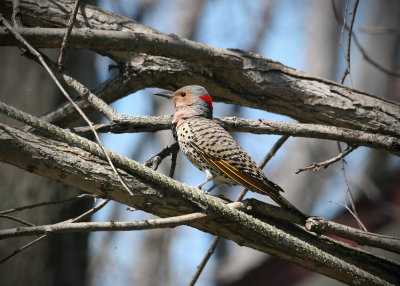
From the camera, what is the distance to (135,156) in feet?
38.1

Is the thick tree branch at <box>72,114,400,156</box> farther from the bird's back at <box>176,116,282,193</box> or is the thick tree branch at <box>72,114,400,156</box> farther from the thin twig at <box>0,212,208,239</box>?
the thin twig at <box>0,212,208,239</box>

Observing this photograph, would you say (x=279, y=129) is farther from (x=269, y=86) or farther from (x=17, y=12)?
(x=17, y=12)

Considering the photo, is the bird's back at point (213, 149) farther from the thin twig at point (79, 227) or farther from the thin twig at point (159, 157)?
the thin twig at point (79, 227)

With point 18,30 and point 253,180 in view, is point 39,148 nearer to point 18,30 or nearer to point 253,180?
point 18,30

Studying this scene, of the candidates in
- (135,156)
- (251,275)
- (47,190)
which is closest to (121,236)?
(135,156)

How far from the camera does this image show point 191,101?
4.79m

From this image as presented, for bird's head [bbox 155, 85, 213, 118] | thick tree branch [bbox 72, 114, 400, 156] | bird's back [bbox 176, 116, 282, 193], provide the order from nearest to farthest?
thick tree branch [bbox 72, 114, 400, 156] → bird's back [bbox 176, 116, 282, 193] → bird's head [bbox 155, 85, 213, 118]

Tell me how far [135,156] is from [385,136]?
26.6 feet

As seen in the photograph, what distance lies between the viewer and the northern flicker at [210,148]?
388 cm

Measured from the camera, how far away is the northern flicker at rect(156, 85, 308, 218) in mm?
3885

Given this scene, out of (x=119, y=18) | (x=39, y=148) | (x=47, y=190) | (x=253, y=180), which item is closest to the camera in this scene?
(x=39, y=148)

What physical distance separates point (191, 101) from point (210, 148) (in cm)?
71

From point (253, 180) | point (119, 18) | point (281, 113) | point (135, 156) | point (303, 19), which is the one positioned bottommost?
point (253, 180)

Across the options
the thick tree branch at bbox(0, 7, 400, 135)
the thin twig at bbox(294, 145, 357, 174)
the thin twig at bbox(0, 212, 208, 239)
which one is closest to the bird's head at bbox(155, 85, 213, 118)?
the thick tree branch at bbox(0, 7, 400, 135)
